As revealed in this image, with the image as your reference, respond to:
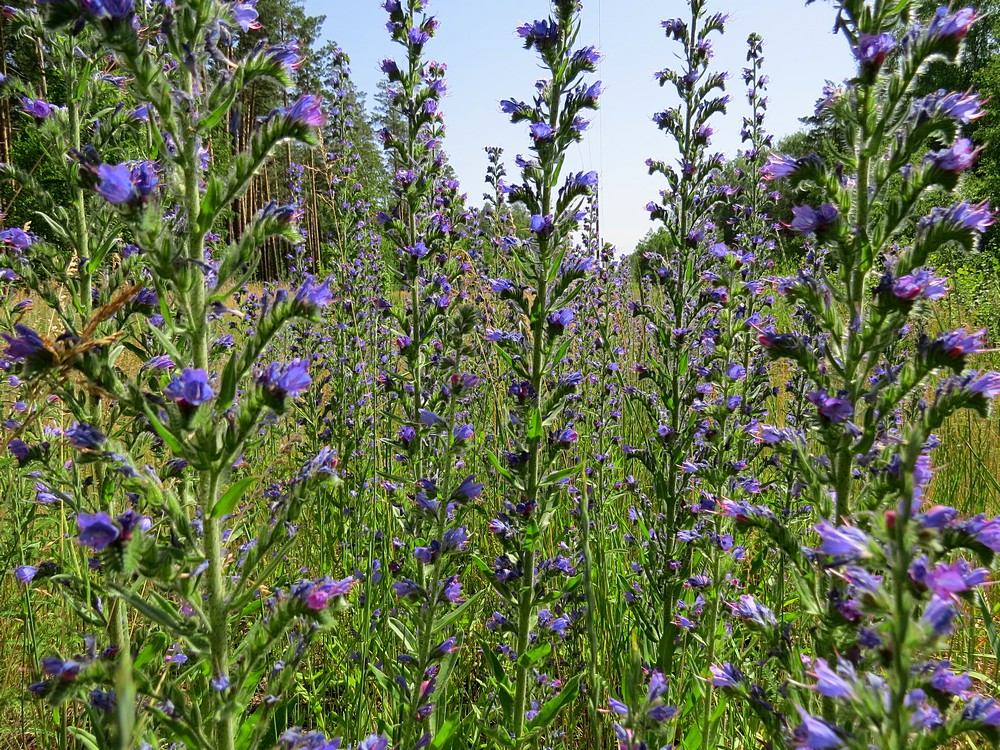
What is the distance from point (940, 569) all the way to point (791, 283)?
1.16 m

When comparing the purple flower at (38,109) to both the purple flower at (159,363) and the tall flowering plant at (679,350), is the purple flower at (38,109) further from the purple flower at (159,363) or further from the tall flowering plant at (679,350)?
the tall flowering plant at (679,350)

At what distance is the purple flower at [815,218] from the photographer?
2.05 meters

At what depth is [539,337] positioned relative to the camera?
10.7ft

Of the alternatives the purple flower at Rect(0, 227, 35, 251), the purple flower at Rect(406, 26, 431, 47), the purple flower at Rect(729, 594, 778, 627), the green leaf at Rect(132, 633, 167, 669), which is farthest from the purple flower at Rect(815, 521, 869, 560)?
the purple flower at Rect(406, 26, 431, 47)

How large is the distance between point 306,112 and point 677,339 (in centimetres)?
312

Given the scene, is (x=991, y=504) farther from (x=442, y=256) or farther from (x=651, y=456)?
(x=442, y=256)

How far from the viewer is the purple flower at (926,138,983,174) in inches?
77.2

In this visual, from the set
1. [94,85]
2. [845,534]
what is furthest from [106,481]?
[845,534]

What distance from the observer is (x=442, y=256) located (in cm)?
533

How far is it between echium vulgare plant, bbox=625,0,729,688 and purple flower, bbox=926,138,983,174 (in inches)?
Result: 89.8

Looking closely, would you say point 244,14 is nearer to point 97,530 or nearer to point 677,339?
point 97,530

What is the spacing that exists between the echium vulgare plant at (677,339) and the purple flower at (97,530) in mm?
3079

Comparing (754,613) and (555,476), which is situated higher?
(555,476)

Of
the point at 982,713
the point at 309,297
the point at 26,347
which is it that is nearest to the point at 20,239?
the point at 26,347
